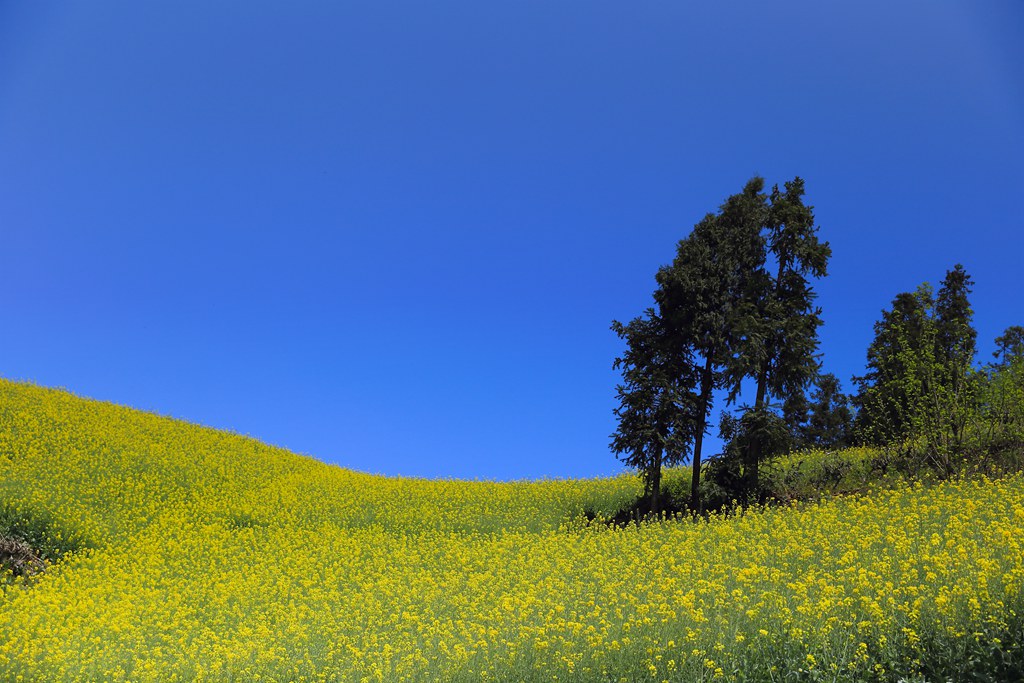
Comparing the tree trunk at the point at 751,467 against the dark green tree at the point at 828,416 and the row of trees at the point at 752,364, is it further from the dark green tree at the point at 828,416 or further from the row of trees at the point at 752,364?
the dark green tree at the point at 828,416

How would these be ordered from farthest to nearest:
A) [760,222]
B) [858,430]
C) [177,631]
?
1. [858,430]
2. [760,222]
3. [177,631]

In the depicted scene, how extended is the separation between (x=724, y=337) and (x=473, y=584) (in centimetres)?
1135

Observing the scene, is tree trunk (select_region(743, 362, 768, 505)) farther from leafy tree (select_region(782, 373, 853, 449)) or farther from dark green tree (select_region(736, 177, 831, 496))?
leafy tree (select_region(782, 373, 853, 449))

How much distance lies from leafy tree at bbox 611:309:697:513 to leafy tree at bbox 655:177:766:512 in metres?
0.34

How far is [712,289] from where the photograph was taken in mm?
21891

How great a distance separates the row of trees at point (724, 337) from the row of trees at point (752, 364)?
Answer: 0.04m

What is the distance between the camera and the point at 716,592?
1035cm

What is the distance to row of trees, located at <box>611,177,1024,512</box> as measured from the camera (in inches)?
777

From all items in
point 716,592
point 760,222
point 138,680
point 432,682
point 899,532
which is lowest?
point 138,680

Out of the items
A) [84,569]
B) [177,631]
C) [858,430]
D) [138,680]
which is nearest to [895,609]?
[138,680]

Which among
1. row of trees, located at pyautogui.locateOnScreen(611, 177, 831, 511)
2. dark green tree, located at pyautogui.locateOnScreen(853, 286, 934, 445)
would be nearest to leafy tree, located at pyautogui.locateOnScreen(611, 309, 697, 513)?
row of trees, located at pyautogui.locateOnScreen(611, 177, 831, 511)

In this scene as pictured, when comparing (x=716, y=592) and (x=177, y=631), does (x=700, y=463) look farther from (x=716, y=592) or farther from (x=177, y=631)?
(x=177, y=631)

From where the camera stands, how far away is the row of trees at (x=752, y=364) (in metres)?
19.7

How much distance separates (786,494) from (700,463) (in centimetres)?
254
